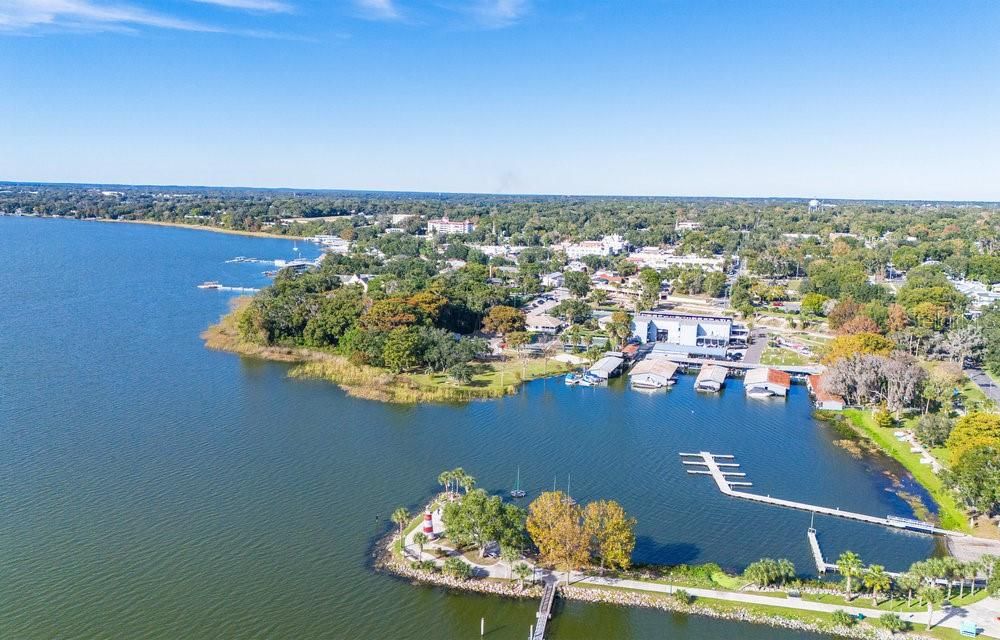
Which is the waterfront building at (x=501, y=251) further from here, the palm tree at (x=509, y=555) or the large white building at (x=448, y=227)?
the palm tree at (x=509, y=555)

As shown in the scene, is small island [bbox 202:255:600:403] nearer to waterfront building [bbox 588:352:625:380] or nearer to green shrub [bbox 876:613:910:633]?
waterfront building [bbox 588:352:625:380]

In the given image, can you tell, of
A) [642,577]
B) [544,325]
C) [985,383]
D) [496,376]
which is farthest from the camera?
[544,325]

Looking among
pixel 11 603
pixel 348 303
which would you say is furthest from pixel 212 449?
pixel 348 303

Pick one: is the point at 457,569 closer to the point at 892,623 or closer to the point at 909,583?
the point at 892,623

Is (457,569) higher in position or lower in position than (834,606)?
higher

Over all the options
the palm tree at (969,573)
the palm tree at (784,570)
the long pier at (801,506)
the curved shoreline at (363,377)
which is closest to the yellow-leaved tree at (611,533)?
the palm tree at (784,570)

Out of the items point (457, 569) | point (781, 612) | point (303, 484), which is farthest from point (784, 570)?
point (303, 484)

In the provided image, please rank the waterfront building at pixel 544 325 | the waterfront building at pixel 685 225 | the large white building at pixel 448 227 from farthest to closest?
the waterfront building at pixel 685 225, the large white building at pixel 448 227, the waterfront building at pixel 544 325

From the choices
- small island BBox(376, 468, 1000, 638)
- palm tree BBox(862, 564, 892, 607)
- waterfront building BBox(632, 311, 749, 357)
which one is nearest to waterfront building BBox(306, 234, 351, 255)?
waterfront building BBox(632, 311, 749, 357)
